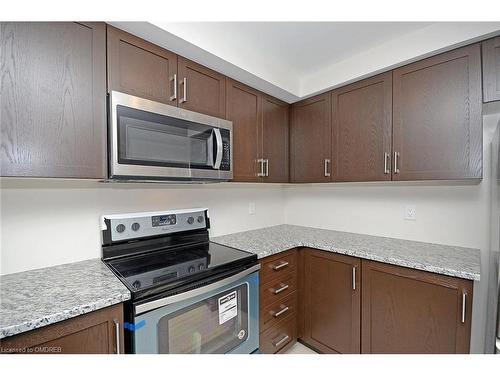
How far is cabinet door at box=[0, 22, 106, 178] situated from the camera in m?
0.93

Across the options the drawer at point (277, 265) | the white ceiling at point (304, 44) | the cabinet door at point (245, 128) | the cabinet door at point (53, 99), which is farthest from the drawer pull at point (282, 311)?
the white ceiling at point (304, 44)

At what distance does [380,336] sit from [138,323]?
4.63ft

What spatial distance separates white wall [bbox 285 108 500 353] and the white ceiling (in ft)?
2.09

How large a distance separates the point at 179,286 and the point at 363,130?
1.62 meters

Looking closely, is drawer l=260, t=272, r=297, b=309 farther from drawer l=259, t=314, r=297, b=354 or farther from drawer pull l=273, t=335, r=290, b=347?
drawer pull l=273, t=335, r=290, b=347

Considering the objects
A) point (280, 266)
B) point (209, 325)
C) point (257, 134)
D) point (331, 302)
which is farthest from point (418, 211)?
point (209, 325)

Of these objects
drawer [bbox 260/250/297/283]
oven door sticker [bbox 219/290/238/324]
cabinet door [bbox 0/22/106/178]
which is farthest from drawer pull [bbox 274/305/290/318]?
cabinet door [bbox 0/22/106/178]

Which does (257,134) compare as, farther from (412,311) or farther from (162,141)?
(412,311)

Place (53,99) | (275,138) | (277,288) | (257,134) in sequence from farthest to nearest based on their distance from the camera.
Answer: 1. (275,138)
2. (257,134)
3. (277,288)
4. (53,99)

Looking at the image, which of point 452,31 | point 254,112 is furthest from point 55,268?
point 452,31

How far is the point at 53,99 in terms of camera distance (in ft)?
3.35

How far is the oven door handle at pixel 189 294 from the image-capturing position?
1.00 meters
